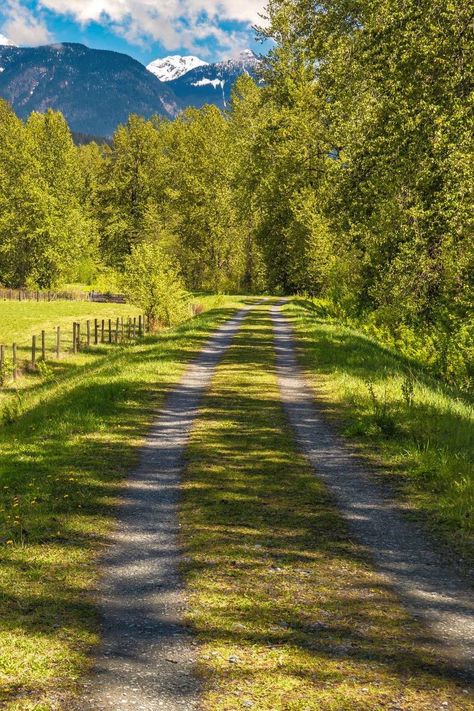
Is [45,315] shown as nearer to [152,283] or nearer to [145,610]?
[152,283]

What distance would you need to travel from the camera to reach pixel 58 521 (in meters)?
7.48

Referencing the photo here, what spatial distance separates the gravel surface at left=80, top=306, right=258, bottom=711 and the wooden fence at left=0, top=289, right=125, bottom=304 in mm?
60225

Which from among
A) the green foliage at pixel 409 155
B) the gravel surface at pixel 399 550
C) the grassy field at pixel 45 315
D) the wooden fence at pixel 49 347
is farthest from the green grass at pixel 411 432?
the grassy field at pixel 45 315

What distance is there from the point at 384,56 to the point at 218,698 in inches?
717

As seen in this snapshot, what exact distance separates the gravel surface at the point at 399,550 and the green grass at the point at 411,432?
342 mm

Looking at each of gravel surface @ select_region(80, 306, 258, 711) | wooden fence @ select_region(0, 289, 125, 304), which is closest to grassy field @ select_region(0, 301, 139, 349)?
wooden fence @ select_region(0, 289, 125, 304)

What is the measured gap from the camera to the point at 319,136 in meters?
32.4

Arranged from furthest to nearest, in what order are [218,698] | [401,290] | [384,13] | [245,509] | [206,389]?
[401,290], [384,13], [206,389], [245,509], [218,698]

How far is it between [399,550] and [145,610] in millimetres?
2846

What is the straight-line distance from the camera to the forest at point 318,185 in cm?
1741

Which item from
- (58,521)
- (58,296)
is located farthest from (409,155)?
(58,296)

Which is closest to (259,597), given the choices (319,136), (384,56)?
(384,56)

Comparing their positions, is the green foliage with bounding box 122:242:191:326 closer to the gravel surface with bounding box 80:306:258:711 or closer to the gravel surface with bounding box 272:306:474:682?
the gravel surface with bounding box 272:306:474:682

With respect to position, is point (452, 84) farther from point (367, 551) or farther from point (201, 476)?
point (367, 551)
